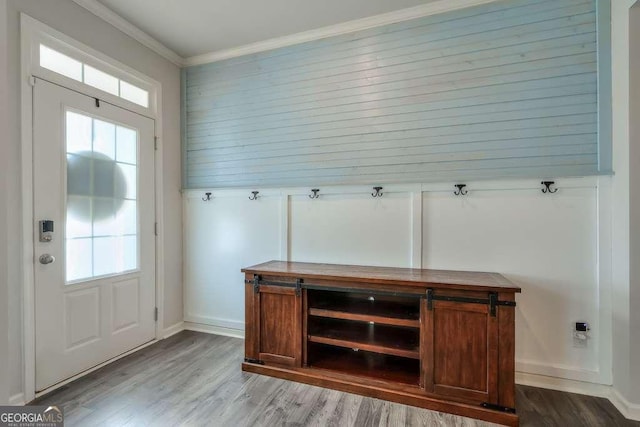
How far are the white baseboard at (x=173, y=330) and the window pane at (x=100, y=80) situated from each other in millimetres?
2290

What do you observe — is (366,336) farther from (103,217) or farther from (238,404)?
(103,217)

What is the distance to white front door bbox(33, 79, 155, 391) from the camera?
2.14 meters

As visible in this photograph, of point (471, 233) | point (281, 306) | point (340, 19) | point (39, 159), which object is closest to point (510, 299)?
point (471, 233)

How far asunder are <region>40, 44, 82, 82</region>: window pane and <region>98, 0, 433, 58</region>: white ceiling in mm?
558

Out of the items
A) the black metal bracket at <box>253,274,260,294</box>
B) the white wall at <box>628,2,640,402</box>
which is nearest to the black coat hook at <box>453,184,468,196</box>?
the white wall at <box>628,2,640,402</box>

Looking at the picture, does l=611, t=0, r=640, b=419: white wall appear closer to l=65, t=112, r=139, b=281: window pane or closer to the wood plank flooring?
the wood plank flooring

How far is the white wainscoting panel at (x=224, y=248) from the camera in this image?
304 cm

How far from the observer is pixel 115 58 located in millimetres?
2635

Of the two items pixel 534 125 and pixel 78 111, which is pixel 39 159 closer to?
pixel 78 111

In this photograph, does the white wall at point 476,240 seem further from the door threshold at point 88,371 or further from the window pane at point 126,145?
the window pane at point 126,145

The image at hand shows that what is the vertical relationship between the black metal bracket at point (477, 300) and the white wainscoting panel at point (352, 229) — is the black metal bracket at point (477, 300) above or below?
below

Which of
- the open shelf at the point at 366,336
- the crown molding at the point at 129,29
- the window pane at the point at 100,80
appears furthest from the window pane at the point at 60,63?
the open shelf at the point at 366,336

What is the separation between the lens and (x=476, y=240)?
2.39 metres

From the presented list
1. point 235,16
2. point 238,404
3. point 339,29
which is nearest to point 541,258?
point 238,404
